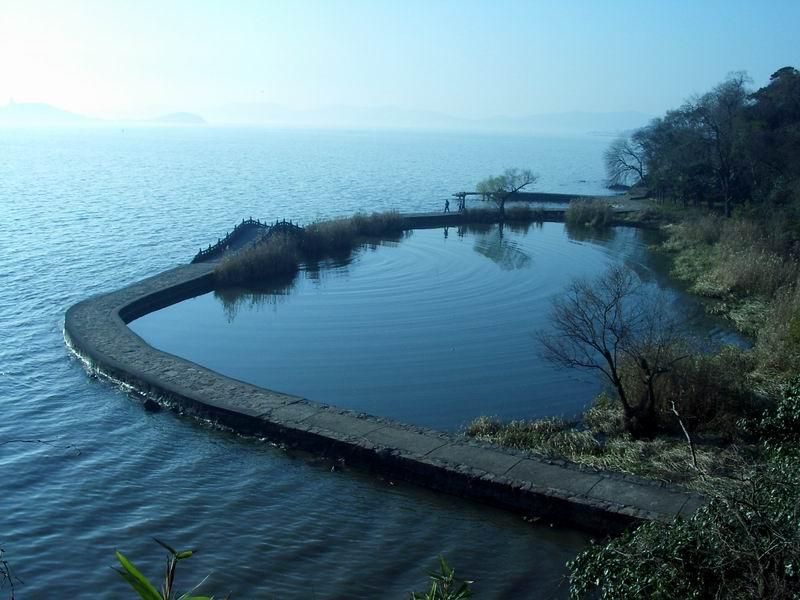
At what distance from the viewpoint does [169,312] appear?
89.2 ft

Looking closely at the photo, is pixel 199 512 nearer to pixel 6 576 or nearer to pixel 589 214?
pixel 6 576

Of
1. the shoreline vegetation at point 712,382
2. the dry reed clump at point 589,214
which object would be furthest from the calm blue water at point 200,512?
the dry reed clump at point 589,214

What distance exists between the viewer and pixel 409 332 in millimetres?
23906

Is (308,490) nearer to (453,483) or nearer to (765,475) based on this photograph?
(453,483)

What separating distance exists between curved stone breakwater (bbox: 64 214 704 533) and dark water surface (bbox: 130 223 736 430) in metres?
1.59

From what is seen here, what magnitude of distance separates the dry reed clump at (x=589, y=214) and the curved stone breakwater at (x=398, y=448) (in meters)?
32.5

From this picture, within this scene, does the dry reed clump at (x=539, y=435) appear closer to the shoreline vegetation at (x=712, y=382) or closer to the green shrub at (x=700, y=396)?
the shoreline vegetation at (x=712, y=382)

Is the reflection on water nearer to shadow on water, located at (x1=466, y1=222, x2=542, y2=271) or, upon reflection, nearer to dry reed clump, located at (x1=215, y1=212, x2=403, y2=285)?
shadow on water, located at (x1=466, y1=222, x2=542, y2=271)

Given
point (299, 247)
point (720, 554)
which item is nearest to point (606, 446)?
point (720, 554)

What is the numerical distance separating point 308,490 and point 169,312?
15.3m

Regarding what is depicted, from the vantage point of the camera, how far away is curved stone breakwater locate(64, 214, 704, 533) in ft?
41.1

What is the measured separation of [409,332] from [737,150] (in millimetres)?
25462

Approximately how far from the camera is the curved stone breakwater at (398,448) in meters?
12.5

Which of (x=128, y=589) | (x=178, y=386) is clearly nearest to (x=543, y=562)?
(x=128, y=589)
